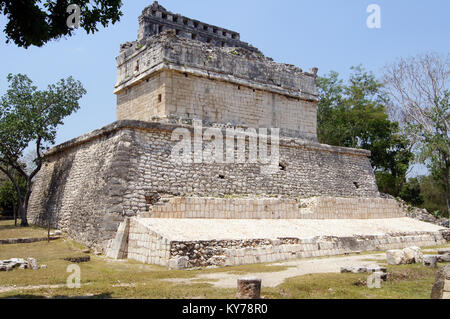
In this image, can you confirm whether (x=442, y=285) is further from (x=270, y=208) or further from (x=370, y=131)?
(x=370, y=131)

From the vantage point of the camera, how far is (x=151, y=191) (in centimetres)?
1329

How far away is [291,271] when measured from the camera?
29.2 ft

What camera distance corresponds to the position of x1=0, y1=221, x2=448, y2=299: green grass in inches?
265

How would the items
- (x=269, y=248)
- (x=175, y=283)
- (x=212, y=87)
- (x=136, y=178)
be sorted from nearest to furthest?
(x=175, y=283), (x=269, y=248), (x=136, y=178), (x=212, y=87)

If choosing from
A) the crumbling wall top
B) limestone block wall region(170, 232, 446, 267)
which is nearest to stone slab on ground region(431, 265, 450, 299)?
limestone block wall region(170, 232, 446, 267)

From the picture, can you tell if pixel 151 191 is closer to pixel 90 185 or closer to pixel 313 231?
pixel 90 185

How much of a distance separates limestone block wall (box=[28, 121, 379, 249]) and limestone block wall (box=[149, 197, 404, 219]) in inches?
35.4

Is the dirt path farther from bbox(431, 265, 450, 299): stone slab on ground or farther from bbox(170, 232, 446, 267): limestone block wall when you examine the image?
bbox(431, 265, 450, 299): stone slab on ground

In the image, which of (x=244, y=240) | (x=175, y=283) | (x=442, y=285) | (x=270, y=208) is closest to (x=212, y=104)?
(x=270, y=208)

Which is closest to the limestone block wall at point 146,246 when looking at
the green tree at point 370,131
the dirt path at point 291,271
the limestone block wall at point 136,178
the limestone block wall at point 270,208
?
the limestone block wall at point 136,178

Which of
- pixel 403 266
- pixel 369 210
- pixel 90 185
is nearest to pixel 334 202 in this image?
pixel 369 210

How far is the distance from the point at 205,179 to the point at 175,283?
736cm

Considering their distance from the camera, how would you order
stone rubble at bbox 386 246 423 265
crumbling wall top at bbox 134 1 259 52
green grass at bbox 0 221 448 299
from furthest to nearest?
crumbling wall top at bbox 134 1 259 52 < stone rubble at bbox 386 246 423 265 < green grass at bbox 0 221 448 299

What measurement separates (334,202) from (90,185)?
8841 mm
